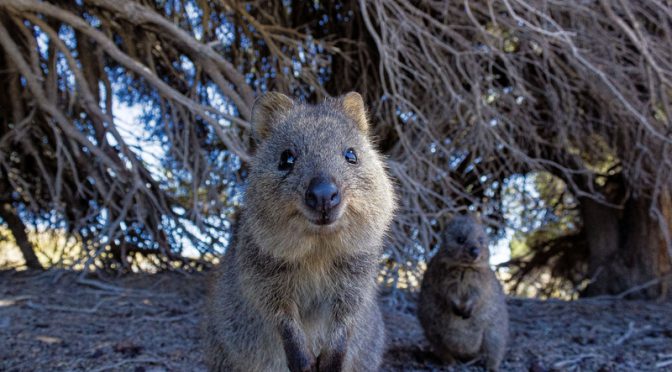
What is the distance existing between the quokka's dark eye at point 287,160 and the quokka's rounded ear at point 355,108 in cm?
61

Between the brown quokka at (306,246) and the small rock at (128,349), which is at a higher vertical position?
the brown quokka at (306,246)

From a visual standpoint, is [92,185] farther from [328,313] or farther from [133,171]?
[328,313]

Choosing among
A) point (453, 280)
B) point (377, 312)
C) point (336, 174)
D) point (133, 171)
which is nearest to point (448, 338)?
point (453, 280)

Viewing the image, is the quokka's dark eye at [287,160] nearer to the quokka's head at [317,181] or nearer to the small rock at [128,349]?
the quokka's head at [317,181]

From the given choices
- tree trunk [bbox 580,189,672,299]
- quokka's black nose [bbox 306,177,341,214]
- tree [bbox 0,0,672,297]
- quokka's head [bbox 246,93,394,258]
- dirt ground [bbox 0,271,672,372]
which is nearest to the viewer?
quokka's black nose [bbox 306,177,341,214]

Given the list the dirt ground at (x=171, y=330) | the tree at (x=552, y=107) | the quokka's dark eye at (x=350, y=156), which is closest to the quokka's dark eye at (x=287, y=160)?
the quokka's dark eye at (x=350, y=156)

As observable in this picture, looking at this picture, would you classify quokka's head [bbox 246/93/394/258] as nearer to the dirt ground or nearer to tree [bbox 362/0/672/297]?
the dirt ground

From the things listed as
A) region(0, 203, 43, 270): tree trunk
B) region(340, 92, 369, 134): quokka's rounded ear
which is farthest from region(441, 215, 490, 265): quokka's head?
region(0, 203, 43, 270): tree trunk

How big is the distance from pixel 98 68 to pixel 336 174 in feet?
15.4

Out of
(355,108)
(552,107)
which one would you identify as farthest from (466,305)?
(552,107)

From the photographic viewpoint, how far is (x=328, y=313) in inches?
129

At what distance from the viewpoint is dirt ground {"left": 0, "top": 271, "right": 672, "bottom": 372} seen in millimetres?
4406

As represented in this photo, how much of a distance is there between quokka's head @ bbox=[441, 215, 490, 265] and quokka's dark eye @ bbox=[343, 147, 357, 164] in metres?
2.02

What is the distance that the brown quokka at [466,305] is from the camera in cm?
493
